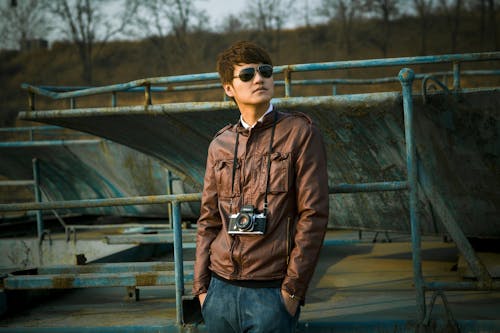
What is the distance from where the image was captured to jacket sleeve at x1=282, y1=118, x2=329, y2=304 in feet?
8.68

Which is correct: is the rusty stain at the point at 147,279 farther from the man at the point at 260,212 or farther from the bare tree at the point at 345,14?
the bare tree at the point at 345,14

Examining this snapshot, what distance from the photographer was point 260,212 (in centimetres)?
278

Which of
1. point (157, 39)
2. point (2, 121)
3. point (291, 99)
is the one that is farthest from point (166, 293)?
point (157, 39)

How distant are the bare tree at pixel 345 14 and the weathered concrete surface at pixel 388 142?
1210 inches

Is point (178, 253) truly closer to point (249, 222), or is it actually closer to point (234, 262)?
point (234, 262)

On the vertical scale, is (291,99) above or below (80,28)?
below

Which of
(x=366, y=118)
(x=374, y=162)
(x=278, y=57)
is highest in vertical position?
(x=278, y=57)

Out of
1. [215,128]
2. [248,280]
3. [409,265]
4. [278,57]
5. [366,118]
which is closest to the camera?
[248,280]

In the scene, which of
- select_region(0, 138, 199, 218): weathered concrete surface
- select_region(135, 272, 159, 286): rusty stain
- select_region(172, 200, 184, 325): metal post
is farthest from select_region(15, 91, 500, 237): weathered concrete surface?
select_region(0, 138, 199, 218): weathered concrete surface

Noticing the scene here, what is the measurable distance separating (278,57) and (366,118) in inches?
1321

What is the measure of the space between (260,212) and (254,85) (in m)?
0.58

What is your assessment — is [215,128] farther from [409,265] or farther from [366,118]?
[409,265]

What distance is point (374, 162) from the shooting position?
5895 millimetres

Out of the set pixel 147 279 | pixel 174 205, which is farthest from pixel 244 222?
pixel 147 279
